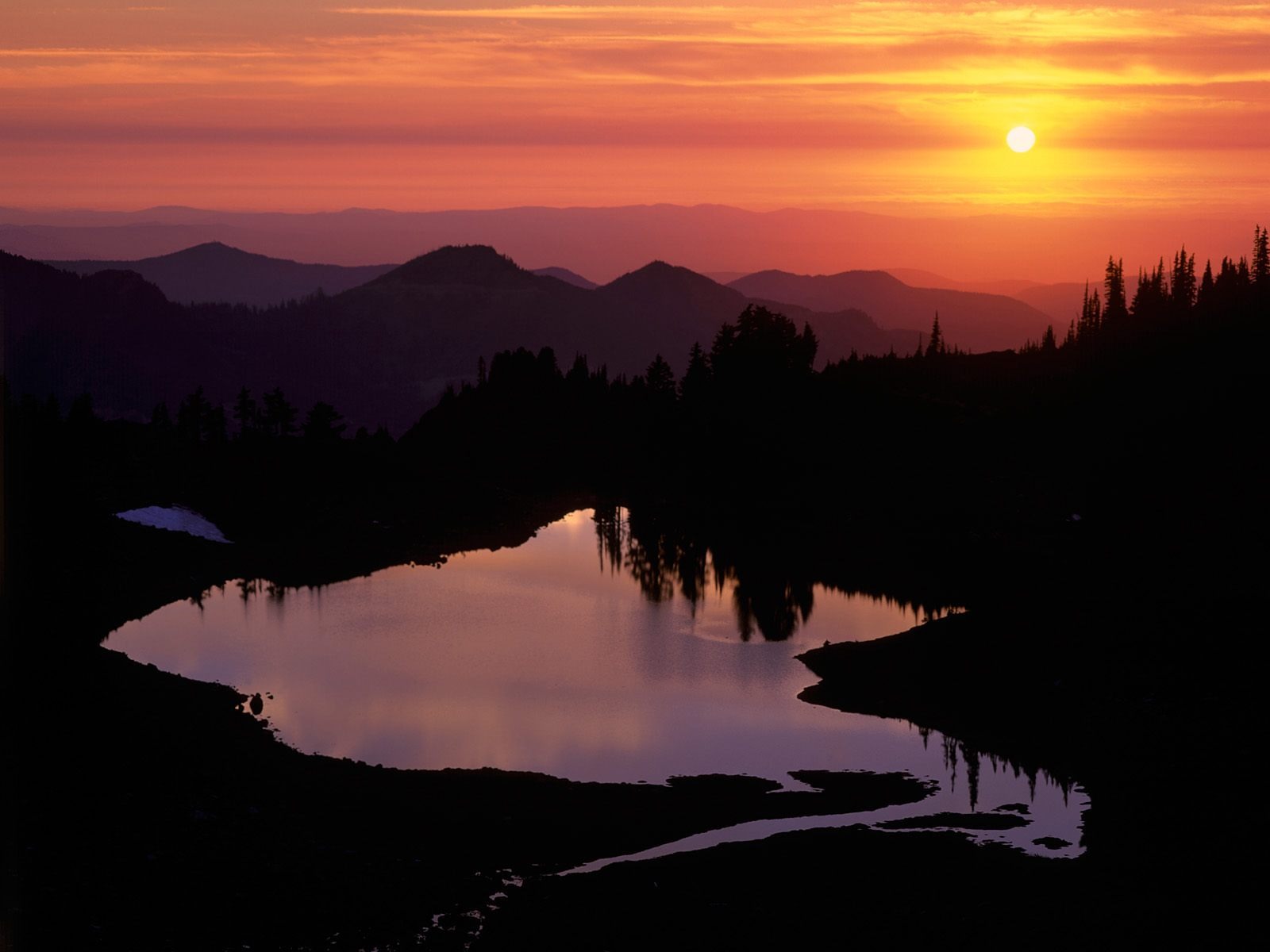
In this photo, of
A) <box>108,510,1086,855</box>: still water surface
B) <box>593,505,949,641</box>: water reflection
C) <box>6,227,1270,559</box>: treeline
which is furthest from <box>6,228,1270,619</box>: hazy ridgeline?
<box>108,510,1086,855</box>: still water surface

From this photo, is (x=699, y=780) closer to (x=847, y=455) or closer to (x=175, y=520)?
(x=175, y=520)

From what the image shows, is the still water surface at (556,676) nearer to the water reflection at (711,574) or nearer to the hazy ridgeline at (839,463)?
the water reflection at (711,574)

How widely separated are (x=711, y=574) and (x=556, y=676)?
139ft

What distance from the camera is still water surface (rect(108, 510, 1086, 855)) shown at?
67125 mm

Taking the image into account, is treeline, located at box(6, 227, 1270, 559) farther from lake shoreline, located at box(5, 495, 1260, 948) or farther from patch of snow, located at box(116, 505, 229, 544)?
lake shoreline, located at box(5, 495, 1260, 948)

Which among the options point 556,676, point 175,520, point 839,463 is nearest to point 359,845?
point 556,676

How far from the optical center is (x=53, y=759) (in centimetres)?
5825

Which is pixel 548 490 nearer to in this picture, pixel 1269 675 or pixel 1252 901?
pixel 1269 675

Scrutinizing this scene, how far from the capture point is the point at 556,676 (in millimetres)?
85125

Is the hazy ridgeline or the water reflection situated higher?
the hazy ridgeline

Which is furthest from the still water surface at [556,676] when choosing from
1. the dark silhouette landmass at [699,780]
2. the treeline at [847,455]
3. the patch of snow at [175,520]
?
the treeline at [847,455]

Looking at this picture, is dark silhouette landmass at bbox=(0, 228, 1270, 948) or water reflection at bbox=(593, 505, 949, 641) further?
water reflection at bbox=(593, 505, 949, 641)

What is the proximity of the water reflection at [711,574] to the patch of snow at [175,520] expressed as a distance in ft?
119

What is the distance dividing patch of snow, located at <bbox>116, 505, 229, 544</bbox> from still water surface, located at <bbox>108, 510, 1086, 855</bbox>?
1679 cm
